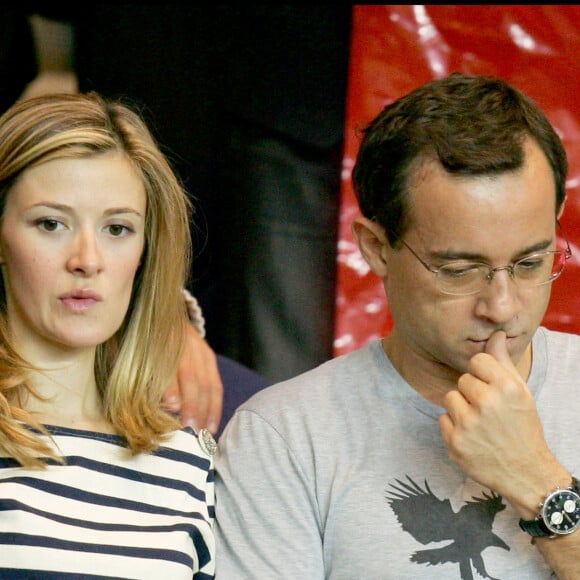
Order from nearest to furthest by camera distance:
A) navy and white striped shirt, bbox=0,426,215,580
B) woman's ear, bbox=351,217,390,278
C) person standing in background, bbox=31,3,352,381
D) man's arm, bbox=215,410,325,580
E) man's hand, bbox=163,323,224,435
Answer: navy and white striped shirt, bbox=0,426,215,580, man's arm, bbox=215,410,325,580, woman's ear, bbox=351,217,390,278, man's hand, bbox=163,323,224,435, person standing in background, bbox=31,3,352,381

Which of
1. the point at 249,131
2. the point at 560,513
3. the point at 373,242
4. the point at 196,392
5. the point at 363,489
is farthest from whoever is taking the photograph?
the point at 249,131

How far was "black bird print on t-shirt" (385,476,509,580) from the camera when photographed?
1.64 meters

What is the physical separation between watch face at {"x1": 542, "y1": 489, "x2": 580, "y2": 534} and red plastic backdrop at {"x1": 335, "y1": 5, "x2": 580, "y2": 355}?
987 mm

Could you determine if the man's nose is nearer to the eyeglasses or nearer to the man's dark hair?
the eyeglasses

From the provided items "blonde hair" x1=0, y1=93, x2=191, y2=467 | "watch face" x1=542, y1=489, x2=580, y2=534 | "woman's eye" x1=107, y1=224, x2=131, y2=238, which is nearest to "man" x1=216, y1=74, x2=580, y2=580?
"watch face" x1=542, y1=489, x2=580, y2=534

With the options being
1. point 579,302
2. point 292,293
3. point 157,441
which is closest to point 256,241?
point 292,293

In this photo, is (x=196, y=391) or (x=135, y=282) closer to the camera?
(x=135, y=282)

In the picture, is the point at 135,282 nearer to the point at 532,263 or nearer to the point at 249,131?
the point at 532,263

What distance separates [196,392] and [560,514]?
68cm

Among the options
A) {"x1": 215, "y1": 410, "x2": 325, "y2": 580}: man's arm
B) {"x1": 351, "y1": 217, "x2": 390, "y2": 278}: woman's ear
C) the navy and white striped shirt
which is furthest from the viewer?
{"x1": 351, "y1": 217, "x2": 390, "y2": 278}: woman's ear

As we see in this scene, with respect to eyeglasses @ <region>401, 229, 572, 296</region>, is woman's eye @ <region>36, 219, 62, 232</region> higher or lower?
higher

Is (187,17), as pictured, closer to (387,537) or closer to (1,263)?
(1,263)

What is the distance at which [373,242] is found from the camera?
1819 mm

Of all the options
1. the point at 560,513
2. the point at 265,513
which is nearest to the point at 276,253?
the point at 265,513
